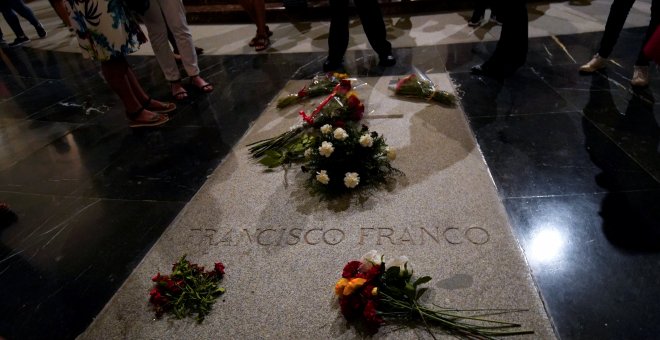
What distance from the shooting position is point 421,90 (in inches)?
118

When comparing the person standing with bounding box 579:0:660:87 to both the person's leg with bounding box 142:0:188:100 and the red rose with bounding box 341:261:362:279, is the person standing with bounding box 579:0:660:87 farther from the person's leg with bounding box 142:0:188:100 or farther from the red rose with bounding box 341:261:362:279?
the person's leg with bounding box 142:0:188:100

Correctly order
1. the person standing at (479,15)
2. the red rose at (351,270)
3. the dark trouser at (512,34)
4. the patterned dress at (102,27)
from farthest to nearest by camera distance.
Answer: the person standing at (479,15) → the dark trouser at (512,34) → the patterned dress at (102,27) → the red rose at (351,270)

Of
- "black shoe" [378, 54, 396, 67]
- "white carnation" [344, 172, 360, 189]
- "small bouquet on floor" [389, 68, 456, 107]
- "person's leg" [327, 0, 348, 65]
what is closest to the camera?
"white carnation" [344, 172, 360, 189]

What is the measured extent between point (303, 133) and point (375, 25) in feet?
5.32

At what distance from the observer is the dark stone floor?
59.9 inches

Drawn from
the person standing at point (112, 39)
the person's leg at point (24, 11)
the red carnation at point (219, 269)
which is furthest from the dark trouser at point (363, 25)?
the person's leg at point (24, 11)

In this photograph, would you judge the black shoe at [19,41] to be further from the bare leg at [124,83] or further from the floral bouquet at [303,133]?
the floral bouquet at [303,133]

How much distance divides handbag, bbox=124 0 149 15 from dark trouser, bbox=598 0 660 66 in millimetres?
3696

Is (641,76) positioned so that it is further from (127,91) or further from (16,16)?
(16,16)

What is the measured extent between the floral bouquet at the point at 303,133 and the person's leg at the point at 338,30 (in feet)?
3.60

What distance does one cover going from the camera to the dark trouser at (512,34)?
3.04m

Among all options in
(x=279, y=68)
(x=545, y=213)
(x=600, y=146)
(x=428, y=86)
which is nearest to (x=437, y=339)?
(x=545, y=213)

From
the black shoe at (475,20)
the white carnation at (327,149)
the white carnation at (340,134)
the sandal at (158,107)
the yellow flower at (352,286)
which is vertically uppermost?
the white carnation at (340,134)

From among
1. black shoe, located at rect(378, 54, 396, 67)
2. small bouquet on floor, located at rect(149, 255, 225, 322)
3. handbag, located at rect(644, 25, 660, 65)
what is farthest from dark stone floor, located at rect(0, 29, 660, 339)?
handbag, located at rect(644, 25, 660, 65)
